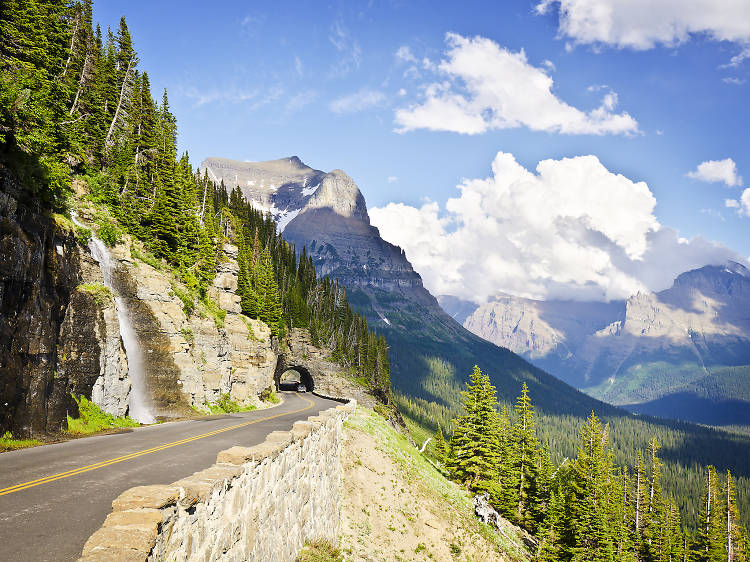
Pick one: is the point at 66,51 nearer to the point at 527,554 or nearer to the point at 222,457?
the point at 222,457

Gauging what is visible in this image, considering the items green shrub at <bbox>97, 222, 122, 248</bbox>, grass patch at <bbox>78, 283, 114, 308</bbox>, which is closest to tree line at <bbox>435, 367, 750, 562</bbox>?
grass patch at <bbox>78, 283, 114, 308</bbox>

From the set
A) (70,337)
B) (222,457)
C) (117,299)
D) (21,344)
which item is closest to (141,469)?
(222,457)

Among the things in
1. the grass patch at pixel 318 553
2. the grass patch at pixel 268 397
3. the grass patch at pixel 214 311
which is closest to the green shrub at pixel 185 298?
the grass patch at pixel 214 311

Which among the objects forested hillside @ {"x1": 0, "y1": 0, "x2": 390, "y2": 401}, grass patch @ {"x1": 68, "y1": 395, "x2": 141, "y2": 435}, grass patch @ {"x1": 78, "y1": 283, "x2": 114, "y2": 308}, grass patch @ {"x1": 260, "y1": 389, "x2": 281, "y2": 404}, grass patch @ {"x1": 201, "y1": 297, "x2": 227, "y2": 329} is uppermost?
forested hillside @ {"x1": 0, "y1": 0, "x2": 390, "y2": 401}

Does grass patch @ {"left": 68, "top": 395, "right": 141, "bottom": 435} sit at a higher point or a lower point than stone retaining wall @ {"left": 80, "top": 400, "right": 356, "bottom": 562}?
lower

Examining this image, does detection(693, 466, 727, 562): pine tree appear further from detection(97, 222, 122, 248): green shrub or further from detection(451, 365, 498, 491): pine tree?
detection(97, 222, 122, 248): green shrub

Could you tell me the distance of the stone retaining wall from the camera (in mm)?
5609

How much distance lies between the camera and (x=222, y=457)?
9.25m

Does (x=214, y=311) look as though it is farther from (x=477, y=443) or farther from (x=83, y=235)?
(x=477, y=443)

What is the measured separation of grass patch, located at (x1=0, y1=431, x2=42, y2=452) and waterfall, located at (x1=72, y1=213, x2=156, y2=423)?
962cm

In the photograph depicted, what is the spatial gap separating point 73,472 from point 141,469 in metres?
1.76

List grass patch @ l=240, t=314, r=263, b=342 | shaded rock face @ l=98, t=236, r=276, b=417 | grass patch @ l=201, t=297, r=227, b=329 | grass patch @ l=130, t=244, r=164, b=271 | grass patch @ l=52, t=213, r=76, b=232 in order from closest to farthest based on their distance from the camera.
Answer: grass patch @ l=52, t=213, r=76, b=232 < shaded rock face @ l=98, t=236, r=276, b=417 < grass patch @ l=130, t=244, r=164, b=271 < grass patch @ l=201, t=297, r=227, b=329 < grass patch @ l=240, t=314, r=263, b=342

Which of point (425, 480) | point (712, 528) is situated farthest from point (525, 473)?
point (712, 528)

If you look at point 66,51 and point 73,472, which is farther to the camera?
point 66,51
